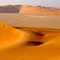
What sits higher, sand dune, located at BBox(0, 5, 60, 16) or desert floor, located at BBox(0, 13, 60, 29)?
sand dune, located at BBox(0, 5, 60, 16)

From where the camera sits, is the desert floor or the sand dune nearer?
Answer: the desert floor

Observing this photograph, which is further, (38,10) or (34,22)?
(38,10)

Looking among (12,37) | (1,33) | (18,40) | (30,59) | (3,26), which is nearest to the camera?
(30,59)

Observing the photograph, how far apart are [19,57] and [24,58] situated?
11 centimetres

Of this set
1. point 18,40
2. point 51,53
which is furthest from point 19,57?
point 18,40

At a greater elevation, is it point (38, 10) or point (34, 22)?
point (38, 10)

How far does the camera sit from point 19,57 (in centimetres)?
183

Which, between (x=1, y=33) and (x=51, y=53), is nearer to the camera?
(x=51, y=53)

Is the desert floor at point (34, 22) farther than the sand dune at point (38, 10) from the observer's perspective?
No

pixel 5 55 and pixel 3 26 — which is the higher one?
pixel 3 26

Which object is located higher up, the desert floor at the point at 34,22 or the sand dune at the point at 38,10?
the sand dune at the point at 38,10

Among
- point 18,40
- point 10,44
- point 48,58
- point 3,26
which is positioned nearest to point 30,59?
point 48,58

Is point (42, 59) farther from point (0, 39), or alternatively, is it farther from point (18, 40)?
point (0, 39)

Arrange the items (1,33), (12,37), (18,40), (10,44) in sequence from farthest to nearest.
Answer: (1,33) → (12,37) → (18,40) → (10,44)
